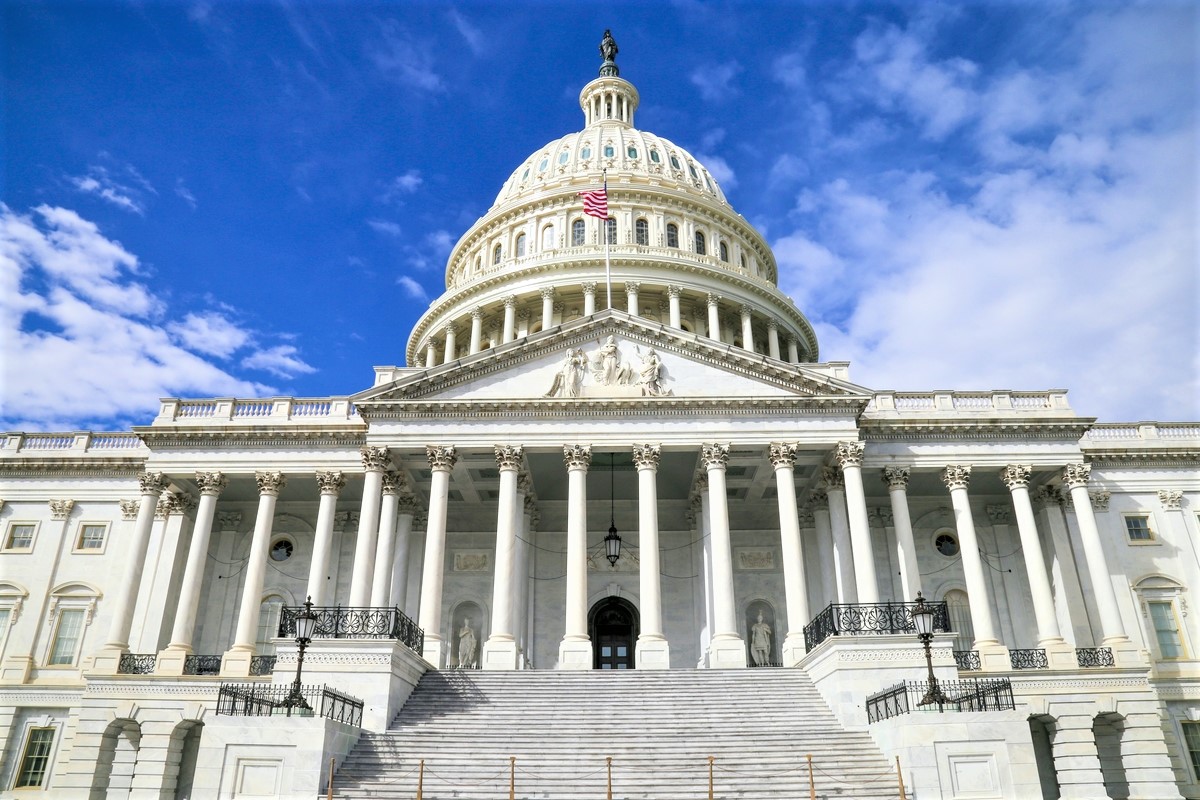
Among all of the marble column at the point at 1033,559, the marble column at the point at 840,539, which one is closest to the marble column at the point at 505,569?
the marble column at the point at 840,539

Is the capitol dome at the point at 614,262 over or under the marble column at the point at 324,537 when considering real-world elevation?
over

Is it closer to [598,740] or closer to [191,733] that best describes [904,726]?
[598,740]

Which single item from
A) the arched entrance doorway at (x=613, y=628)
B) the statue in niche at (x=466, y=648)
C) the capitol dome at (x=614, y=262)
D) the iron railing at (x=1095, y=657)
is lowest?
the iron railing at (x=1095, y=657)

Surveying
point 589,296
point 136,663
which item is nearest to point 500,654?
point 136,663

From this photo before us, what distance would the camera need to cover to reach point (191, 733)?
110ft

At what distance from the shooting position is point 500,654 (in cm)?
3073

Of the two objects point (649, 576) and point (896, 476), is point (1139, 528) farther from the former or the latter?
point (649, 576)

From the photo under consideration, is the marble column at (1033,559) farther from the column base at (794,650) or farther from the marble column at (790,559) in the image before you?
the column base at (794,650)

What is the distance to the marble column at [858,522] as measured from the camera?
106 feet

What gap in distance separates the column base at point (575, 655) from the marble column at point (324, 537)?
10.2 m

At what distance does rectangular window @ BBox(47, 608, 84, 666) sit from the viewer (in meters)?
38.4

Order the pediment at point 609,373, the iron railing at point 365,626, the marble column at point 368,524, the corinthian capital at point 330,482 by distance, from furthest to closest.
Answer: the corinthian capital at point 330,482, the pediment at point 609,373, the marble column at point 368,524, the iron railing at point 365,626

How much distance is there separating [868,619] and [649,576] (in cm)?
794

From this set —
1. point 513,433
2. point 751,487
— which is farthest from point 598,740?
point 751,487
